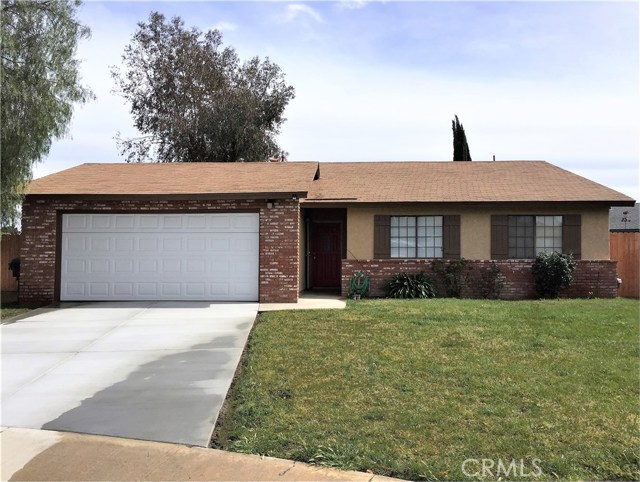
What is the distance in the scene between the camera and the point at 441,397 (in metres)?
5.88

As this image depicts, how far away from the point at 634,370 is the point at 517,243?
8.99 metres

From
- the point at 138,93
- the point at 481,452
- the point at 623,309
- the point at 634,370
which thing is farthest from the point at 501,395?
the point at 138,93

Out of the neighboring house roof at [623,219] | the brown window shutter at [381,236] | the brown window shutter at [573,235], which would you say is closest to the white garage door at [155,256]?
the brown window shutter at [381,236]

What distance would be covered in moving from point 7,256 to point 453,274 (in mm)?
13488

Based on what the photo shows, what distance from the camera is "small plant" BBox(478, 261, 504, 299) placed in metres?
15.0

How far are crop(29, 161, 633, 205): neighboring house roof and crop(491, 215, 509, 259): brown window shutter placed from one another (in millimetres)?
643

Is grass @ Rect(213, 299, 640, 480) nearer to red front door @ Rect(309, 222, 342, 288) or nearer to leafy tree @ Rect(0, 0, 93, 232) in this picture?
leafy tree @ Rect(0, 0, 93, 232)

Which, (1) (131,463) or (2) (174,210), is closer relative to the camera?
(1) (131,463)

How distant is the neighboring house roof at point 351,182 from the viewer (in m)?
14.1

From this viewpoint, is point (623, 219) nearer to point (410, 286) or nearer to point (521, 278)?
point (521, 278)

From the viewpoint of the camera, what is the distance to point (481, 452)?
15.0ft

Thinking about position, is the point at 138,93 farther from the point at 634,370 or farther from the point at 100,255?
the point at 634,370

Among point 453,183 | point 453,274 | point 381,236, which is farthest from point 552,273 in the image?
point 381,236

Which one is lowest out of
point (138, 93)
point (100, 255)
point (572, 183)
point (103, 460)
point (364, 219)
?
point (103, 460)
